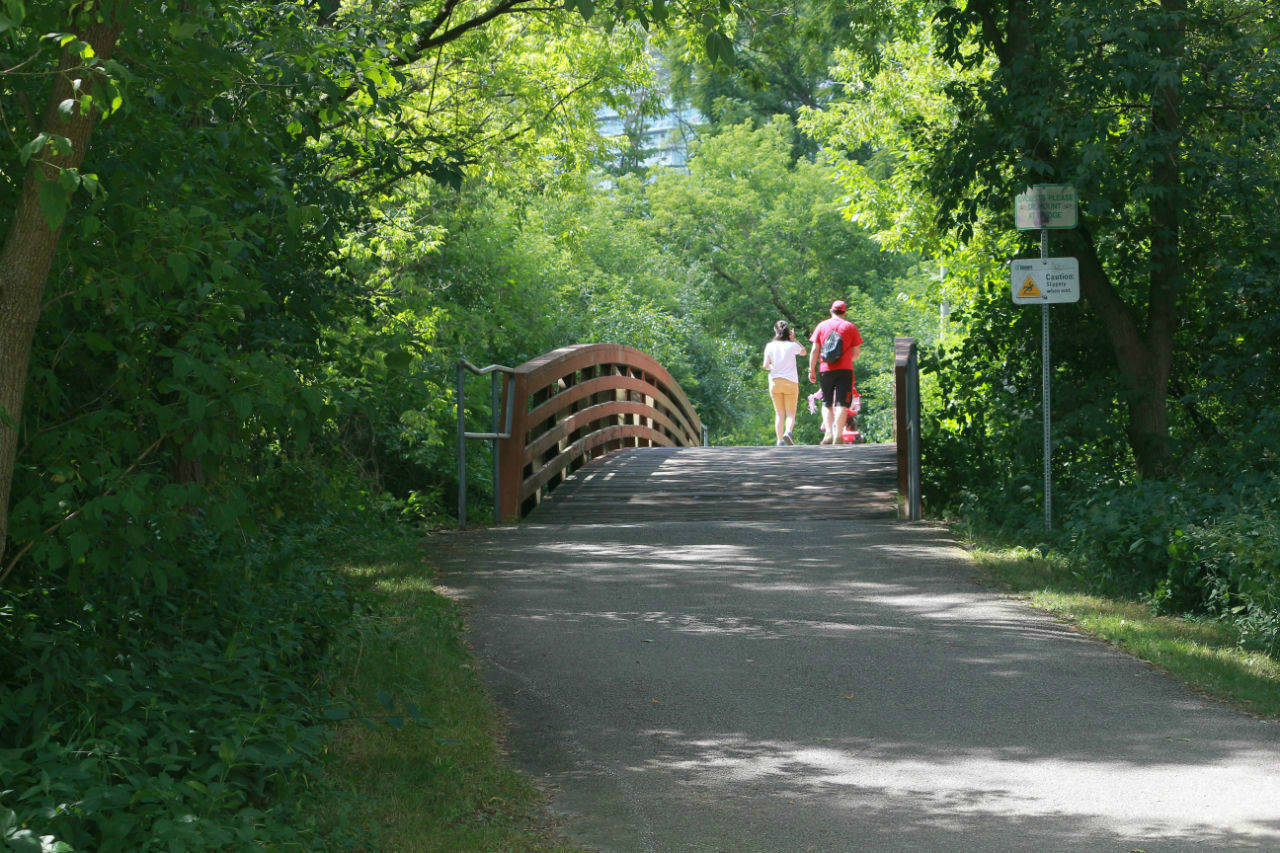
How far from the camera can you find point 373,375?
7.45 meters

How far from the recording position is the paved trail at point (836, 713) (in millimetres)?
4312

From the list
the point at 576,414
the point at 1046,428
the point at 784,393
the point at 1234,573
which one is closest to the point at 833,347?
the point at 784,393

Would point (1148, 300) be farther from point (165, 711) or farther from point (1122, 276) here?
point (165, 711)

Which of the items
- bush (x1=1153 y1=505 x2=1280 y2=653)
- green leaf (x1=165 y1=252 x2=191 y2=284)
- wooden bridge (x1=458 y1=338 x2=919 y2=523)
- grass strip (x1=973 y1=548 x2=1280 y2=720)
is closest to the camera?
green leaf (x1=165 y1=252 x2=191 y2=284)

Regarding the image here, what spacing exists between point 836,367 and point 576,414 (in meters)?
4.51

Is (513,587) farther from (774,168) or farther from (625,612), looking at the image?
(774,168)

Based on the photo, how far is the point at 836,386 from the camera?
17.6m

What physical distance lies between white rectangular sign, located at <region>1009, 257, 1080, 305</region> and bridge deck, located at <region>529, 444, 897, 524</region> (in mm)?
2379

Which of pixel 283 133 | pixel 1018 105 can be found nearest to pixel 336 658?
pixel 283 133

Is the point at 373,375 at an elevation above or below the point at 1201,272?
below

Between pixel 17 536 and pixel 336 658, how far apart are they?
1.81 meters

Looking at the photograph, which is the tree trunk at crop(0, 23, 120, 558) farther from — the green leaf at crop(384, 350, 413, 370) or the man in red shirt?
the man in red shirt

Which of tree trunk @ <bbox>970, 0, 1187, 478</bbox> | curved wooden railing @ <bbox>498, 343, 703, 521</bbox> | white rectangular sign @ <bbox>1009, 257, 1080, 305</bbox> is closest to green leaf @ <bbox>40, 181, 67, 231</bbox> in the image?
white rectangular sign @ <bbox>1009, 257, 1080, 305</bbox>

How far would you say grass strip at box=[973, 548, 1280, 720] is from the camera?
5.94 metres
